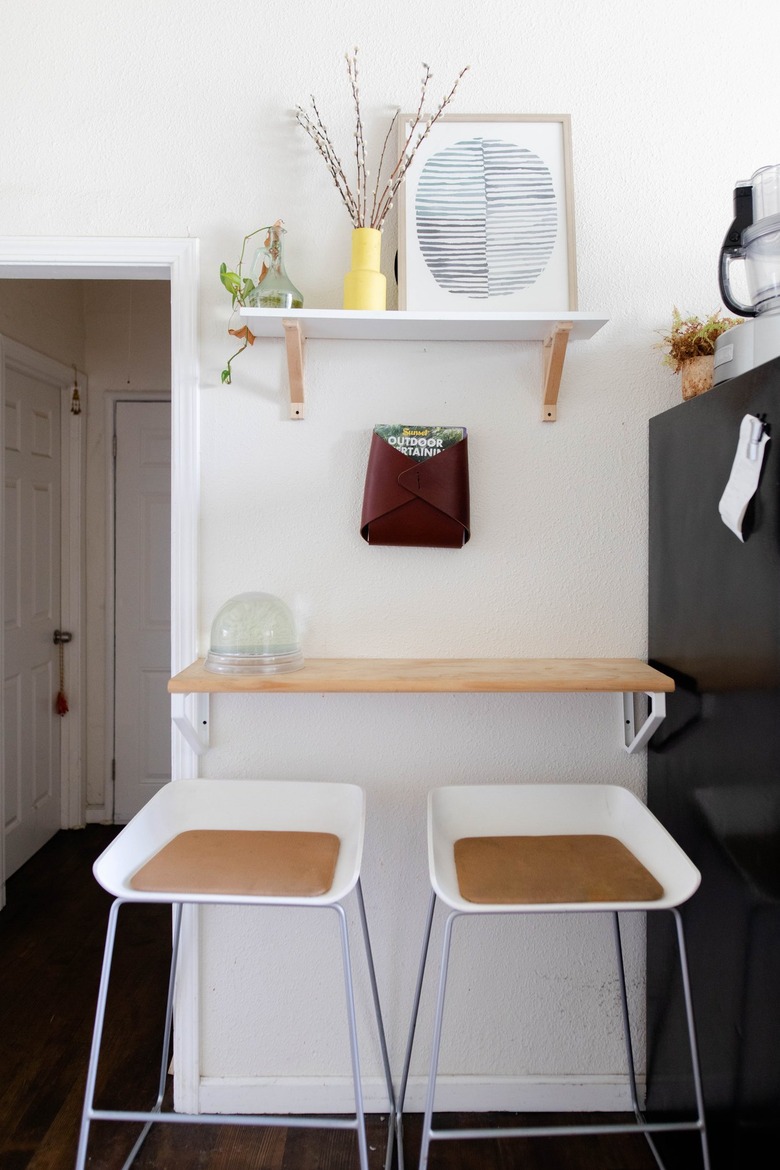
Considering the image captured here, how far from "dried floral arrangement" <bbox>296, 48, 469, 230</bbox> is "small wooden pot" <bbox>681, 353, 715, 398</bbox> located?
0.76 metres

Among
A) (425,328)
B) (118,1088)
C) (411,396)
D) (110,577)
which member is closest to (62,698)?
(110,577)

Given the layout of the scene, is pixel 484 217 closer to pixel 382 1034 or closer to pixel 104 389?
pixel 382 1034

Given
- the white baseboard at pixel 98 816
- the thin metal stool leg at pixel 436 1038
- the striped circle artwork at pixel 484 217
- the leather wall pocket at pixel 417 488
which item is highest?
the striped circle artwork at pixel 484 217

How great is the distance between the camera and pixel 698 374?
5.71 ft

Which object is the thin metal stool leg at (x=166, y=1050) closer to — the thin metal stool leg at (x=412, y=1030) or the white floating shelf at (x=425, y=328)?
the thin metal stool leg at (x=412, y=1030)

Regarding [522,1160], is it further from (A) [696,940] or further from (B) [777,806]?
(B) [777,806]

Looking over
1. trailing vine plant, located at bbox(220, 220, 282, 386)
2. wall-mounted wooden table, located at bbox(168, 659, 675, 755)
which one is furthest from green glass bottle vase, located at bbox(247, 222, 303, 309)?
wall-mounted wooden table, located at bbox(168, 659, 675, 755)

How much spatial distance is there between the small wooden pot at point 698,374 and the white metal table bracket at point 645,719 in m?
0.66

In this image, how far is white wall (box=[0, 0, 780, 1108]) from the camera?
74.0 inches

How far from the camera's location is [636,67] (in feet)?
6.23

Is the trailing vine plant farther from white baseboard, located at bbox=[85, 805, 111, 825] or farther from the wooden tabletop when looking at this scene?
white baseboard, located at bbox=[85, 805, 111, 825]

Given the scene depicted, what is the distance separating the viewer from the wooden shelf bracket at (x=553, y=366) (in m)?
1.75

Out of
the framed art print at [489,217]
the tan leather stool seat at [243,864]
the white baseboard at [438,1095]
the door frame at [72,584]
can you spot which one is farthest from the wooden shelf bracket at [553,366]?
the door frame at [72,584]

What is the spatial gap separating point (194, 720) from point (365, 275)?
42.4 inches
